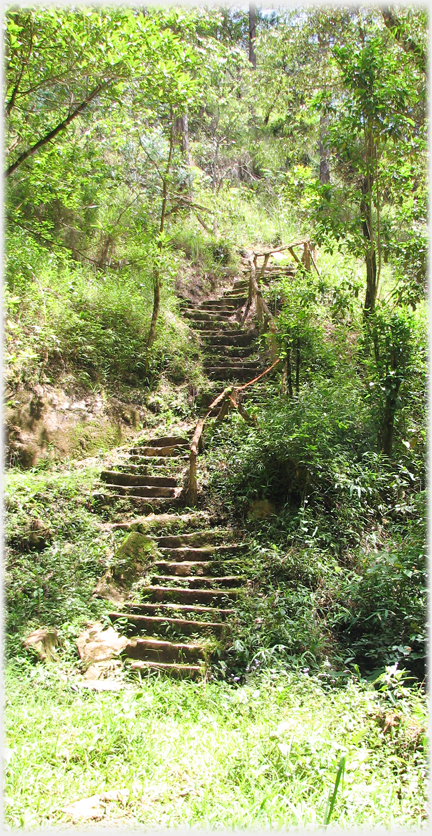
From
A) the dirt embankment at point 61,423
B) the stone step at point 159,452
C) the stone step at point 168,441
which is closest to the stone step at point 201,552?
the stone step at point 159,452

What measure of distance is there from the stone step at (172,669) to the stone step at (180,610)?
1.93 ft

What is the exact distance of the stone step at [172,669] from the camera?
4.23m

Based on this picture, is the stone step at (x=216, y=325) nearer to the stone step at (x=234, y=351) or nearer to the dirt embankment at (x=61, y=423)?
the stone step at (x=234, y=351)

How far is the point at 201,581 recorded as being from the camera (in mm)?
5340

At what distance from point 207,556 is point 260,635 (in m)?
1.38

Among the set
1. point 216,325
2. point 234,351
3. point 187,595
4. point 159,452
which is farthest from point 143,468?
point 216,325

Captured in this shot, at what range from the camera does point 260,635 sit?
4.46m

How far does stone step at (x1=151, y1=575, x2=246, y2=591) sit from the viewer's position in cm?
526

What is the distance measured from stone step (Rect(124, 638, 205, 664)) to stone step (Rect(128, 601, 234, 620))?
0.38 m

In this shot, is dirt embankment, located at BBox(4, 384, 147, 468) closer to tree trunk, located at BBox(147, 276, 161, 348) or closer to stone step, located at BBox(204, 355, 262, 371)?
tree trunk, located at BBox(147, 276, 161, 348)

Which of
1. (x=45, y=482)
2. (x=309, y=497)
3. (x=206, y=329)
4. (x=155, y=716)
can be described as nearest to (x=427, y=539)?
(x=309, y=497)

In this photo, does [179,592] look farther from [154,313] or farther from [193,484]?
[154,313]

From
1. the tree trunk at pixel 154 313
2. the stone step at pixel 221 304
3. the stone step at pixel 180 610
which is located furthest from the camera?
the stone step at pixel 221 304

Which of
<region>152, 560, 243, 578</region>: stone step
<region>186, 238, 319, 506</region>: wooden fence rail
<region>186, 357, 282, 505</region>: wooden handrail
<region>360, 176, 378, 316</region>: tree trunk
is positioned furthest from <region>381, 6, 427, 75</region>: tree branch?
<region>152, 560, 243, 578</region>: stone step
